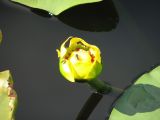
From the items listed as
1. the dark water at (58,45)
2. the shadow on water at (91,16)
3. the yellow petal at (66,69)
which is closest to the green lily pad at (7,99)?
the yellow petal at (66,69)

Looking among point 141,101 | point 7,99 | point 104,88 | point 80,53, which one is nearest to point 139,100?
point 141,101

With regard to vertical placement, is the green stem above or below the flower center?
below

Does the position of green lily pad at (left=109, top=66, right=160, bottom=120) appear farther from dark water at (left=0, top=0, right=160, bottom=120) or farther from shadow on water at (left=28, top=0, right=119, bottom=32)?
shadow on water at (left=28, top=0, right=119, bottom=32)

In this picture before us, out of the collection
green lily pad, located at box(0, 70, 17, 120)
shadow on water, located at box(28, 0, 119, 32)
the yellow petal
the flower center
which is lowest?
green lily pad, located at box(0, 70, 17, 120)

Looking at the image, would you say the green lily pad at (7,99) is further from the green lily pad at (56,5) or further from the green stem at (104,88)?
the green lily pad at (56,5)

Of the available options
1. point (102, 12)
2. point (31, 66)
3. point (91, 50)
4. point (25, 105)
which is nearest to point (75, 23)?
point (102, 12)

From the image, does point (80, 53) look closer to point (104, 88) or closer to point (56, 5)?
point (104, 88)

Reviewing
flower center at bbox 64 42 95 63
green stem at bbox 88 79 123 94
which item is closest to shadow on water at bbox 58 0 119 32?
green stem at bbox 88 79 123 94
